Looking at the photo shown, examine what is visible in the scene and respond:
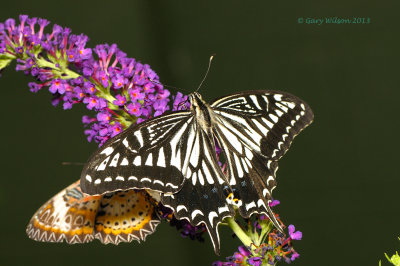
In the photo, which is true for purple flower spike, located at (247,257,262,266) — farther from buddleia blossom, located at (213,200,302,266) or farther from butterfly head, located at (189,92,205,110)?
butterfly head, located at (189,92,205,110)

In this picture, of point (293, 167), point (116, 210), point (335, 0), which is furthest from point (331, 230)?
point (116, 210)

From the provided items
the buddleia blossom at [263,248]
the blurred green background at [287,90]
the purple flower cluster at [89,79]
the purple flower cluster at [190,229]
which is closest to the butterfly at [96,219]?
the purple flower cluster at [190,229]

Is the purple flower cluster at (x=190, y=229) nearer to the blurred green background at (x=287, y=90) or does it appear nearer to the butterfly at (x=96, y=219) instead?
the butterfly at (x=96, y=219)

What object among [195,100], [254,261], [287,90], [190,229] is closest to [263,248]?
[254,261]

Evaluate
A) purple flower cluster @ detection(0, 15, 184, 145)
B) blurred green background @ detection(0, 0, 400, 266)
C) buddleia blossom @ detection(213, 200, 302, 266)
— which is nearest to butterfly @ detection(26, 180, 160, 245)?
purple flower cluster @ detection(0, 15, 184, 145)

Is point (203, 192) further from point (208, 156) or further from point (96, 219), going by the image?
point (96, 219)
